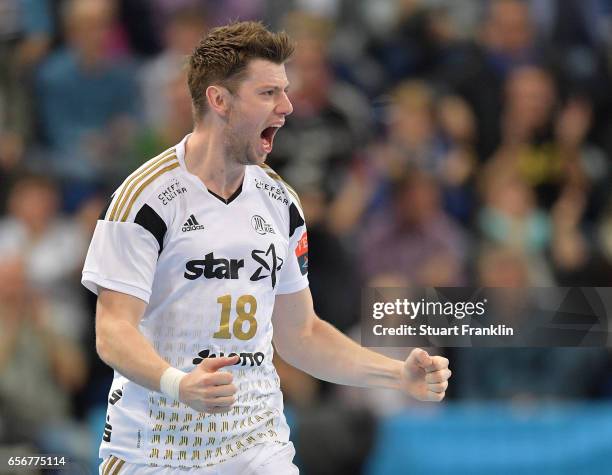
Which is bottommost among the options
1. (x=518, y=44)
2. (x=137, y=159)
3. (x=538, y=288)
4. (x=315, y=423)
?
(x=315, y=423)

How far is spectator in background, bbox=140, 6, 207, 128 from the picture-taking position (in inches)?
330

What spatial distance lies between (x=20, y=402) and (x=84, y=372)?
44cm

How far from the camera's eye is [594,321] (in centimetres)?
608

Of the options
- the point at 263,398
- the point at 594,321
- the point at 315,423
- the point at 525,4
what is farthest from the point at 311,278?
the point at 525,4

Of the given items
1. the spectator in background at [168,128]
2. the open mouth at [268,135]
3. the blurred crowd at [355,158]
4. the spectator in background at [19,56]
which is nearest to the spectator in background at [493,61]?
the blurred crowd at [355,158]

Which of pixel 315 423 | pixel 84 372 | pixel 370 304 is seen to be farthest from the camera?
pixel 84 372

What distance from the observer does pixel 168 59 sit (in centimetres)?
887

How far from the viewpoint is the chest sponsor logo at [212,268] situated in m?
4.21

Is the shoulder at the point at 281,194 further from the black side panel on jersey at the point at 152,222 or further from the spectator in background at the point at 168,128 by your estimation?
the spectator in background at the point at 168,128

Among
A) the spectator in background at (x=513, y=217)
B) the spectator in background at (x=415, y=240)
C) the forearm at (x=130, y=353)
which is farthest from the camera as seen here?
the spectator in background at (x=513, y=217)

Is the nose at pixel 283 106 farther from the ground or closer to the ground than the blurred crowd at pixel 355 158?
closer to the ground

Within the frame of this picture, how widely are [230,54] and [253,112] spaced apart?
25 centimetres

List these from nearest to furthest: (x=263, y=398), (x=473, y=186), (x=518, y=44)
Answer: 1. (x=263, y=398)
2. (x=473, y=186)
3. (x=518, y=44)

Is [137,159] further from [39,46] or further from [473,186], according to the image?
[473,186]
